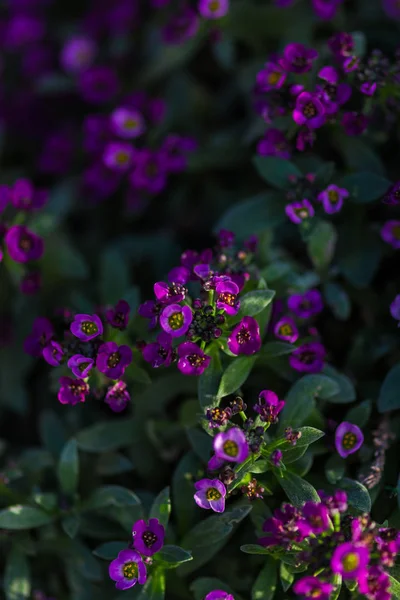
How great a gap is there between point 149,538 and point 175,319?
66 centimetres

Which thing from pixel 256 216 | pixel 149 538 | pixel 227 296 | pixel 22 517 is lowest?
pixel 22 517

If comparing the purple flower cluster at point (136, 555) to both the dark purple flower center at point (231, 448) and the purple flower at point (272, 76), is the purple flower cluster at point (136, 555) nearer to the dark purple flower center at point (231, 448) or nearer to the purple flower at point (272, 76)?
the dark purple flower center at point (231, 448)

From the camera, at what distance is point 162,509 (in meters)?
2.08

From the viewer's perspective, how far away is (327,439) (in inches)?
88.5

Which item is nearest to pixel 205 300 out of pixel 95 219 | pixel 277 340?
pixel 277 340

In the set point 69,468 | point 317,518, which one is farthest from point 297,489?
point 69,468

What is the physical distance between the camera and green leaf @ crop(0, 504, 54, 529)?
2236 millimetres

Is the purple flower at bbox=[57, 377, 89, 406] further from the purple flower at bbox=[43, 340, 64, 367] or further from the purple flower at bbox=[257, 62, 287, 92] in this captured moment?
the purple flower at bbox=[257, 62, 287, 92]

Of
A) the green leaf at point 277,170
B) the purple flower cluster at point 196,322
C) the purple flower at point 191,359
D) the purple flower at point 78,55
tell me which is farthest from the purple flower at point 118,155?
the purple flower at point 191,359

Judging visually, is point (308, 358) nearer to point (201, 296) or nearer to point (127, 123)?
point (201, 296)

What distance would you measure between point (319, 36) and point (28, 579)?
2.77m

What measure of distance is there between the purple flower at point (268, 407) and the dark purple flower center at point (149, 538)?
1.57 ft

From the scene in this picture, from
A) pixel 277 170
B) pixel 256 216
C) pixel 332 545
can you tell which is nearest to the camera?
pixel 332 545

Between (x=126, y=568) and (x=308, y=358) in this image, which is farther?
(x=308, y=358)
